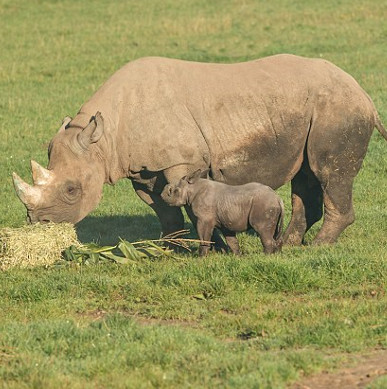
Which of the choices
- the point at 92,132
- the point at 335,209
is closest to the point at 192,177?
the point at 92,132

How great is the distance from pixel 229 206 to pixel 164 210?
1.42 meters

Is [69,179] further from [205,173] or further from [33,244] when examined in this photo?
[205,173]

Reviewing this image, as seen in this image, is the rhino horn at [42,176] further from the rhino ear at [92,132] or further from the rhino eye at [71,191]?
the rhino ear at [92,132]

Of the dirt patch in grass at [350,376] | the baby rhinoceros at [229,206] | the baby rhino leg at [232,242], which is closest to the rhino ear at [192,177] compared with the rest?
the baby rhinoceros at [229,206]

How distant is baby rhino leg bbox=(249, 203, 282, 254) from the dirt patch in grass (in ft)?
10.9

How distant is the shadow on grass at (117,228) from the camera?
13320 millimetres

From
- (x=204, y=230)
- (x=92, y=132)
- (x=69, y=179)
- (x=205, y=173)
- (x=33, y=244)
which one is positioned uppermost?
(x=92, y=132)

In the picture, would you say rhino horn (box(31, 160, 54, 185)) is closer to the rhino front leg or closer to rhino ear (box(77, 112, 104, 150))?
rhino ear (box(77, 112, 104, 150))

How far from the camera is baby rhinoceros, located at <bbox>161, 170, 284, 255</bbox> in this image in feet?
34.8

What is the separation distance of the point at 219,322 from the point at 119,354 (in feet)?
4.18

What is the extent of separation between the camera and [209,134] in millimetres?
11594

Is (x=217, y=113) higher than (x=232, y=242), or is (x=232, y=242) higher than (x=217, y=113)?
(x=217, y=113)

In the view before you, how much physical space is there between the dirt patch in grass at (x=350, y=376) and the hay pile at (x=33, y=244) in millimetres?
4264

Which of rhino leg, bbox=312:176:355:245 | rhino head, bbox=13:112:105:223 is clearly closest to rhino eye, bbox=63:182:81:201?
rhino head, bbox=13:112:105:223
